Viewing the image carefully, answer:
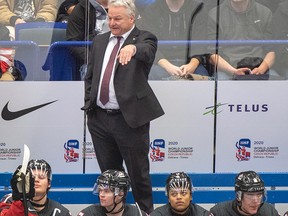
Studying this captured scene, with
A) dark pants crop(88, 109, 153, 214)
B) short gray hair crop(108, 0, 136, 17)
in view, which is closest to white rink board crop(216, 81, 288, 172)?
dark pants crop(88, 109, 153, 214)

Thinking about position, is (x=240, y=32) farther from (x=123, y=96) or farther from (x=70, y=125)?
(x=70, y=125)

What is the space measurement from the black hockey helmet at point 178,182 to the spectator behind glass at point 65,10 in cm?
173

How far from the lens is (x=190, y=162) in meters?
9.36

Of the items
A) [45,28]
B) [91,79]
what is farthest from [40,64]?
[91,79]

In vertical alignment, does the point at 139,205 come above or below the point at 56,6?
below

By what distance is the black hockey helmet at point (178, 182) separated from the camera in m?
8.57

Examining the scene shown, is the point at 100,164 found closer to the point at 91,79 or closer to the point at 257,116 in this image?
the point at 91,79

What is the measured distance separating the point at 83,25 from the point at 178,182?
1.66 meters

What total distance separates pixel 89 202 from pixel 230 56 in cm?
179

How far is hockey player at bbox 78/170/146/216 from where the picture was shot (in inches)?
330

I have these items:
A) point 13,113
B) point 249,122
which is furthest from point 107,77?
point 249,122

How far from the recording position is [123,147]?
8.30 meters

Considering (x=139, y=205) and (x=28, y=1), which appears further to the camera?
(x=28, y=1)

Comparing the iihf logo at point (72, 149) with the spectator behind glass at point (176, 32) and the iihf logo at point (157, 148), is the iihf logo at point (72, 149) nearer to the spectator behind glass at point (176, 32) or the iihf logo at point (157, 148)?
the iihf logo at point (157, 148)
